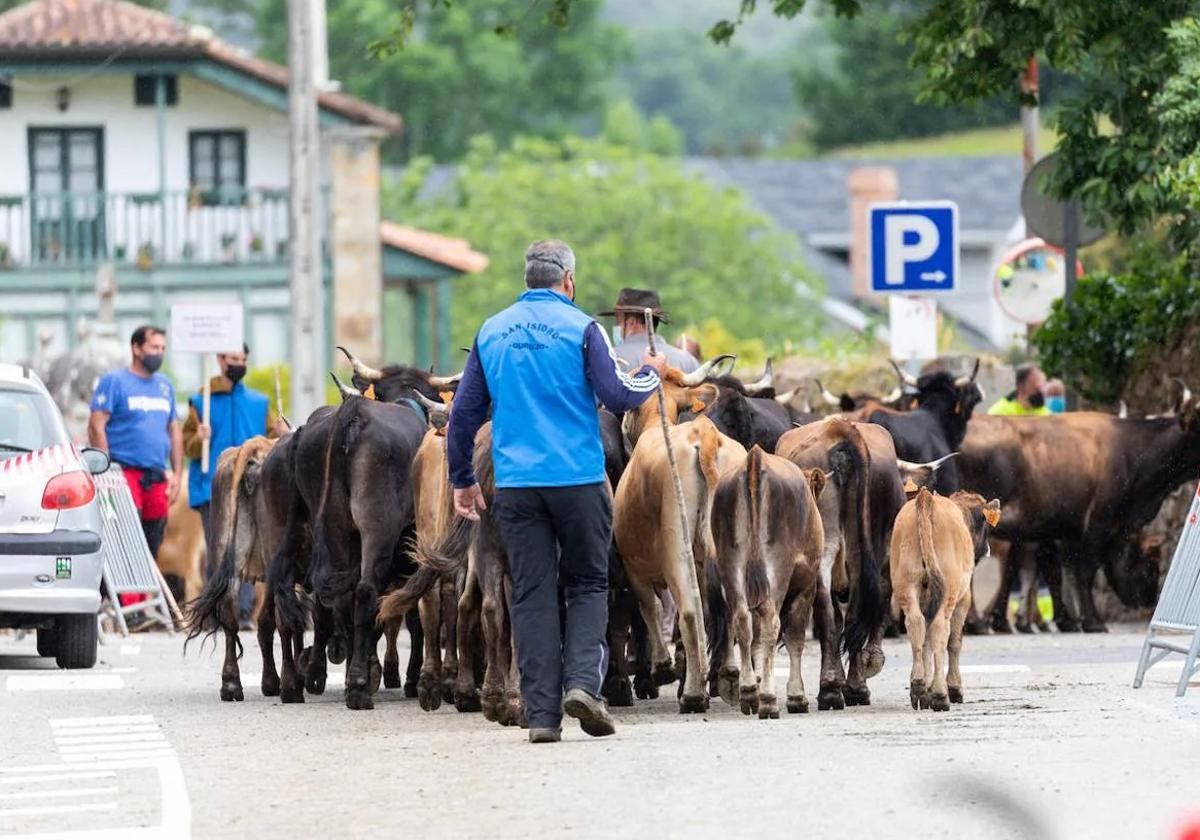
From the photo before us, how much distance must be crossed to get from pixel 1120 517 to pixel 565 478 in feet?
32.3

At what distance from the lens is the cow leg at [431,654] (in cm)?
1562

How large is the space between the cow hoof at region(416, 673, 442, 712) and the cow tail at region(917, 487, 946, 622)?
100.0 inches

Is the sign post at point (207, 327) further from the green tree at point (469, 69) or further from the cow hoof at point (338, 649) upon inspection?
the green tree at point (469, 69)

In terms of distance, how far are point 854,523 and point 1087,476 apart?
22.8 ft

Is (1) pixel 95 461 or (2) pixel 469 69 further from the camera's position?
(2) pixel 469 69

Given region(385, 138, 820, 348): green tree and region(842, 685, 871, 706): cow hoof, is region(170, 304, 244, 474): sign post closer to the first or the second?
region(842, 685, 871, 706): cow hoof

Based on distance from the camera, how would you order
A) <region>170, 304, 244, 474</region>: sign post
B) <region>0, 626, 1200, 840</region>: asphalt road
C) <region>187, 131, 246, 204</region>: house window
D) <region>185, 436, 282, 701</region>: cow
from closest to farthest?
<region>0, 626, 1200, 840</region>: asphalt road
<region>185, 436, 282, 701</region>: cow
<region>170, 304, 244, 474</region>: sign post
<region>187, 131, 246, 204</region>: house window

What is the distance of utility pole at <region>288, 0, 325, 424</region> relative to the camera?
29.4 metres

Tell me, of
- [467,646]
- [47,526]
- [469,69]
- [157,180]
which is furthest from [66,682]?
[469,69]

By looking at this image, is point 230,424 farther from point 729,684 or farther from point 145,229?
point 145,229

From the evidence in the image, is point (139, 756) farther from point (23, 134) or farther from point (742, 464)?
point (23, 134)

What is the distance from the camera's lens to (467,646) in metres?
15.1

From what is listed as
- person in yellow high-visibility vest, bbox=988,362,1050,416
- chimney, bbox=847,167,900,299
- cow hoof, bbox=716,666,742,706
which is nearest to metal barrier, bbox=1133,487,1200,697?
cow hoof, bbox=716,666,742,706

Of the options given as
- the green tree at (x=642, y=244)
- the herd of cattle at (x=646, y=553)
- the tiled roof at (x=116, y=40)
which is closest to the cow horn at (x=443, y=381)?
the herd of cattle at (x=646, y=553)
